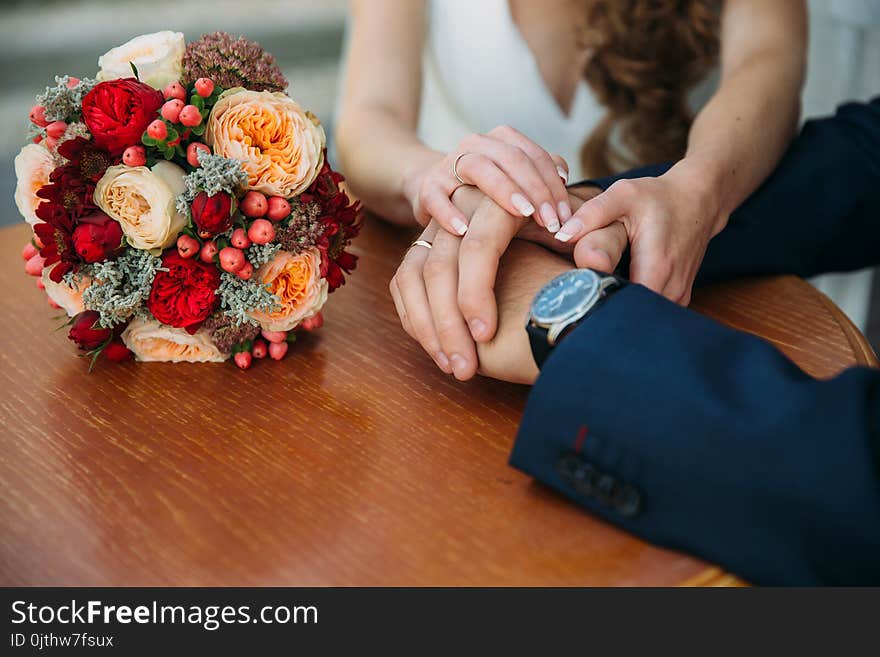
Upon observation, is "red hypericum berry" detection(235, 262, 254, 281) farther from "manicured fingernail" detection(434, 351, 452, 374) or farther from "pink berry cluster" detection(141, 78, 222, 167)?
"manicured fingernail" detection(434, 351, 452, 374)

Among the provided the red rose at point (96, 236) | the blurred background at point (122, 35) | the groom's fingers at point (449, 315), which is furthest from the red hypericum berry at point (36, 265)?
the blurred background at point (122, 35)

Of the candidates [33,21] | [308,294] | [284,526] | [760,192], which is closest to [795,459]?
[284,526]

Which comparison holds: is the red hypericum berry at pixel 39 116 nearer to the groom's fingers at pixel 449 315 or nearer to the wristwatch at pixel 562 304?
the groom's fingers at pixel 449 315

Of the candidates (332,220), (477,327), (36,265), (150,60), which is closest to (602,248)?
(477,327)

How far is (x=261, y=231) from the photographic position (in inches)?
36.5

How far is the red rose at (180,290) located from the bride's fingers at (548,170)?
363mm

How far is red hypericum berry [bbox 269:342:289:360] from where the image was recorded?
991mm

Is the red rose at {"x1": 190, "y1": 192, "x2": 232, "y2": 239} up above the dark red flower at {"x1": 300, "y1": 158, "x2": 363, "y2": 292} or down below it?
above

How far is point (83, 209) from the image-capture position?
0.91 meters

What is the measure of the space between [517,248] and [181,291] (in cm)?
36

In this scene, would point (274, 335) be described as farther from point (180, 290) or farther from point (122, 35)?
point (122, 35)

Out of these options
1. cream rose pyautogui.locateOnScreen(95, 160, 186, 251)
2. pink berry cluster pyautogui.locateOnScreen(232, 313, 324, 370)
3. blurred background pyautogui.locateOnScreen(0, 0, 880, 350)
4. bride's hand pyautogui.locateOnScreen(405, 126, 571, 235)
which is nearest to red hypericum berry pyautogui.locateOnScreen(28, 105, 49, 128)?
cream rose pyautogui.locateOnScreen(95, 160, 186, 251)

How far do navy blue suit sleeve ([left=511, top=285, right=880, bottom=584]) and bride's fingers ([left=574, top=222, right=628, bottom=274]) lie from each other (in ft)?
0.39

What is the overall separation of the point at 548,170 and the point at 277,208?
0.99 feet
